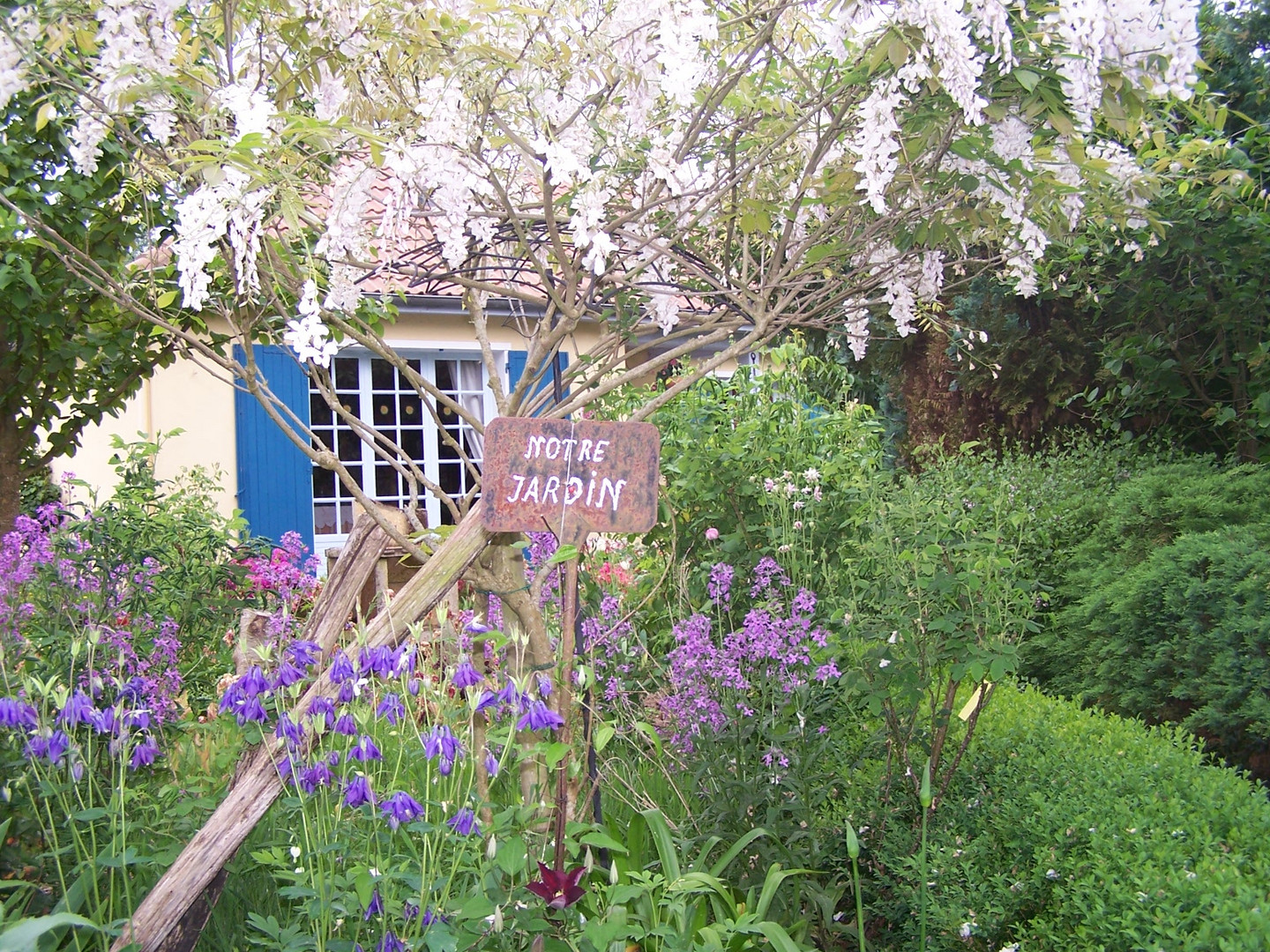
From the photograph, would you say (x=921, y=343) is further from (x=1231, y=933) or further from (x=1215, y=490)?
(x=1231, y=933)

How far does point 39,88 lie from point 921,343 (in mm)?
5764

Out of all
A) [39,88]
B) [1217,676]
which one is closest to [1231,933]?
[1217,676]

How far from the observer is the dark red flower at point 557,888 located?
5.32 ft

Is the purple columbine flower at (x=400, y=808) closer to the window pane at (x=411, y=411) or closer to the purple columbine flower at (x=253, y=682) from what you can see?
the purple columbine flower at (x=253, y=682)

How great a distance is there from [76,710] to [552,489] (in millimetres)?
967

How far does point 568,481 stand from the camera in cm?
207

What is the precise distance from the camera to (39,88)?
3.60 m

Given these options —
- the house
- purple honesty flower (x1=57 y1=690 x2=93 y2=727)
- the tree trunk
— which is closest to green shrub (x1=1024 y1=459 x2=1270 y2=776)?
purple honesty flower (x1=57 y1=690 x2=93 y2=727)

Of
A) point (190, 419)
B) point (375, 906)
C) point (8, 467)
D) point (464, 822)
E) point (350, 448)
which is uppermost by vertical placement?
point (190, 419)

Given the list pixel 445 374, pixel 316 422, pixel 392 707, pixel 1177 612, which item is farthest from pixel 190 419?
pixel 1177 612

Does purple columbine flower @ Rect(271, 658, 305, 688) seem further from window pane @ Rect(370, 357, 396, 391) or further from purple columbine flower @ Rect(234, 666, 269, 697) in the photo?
window pane @ Rect(370, 357, 396, 391)

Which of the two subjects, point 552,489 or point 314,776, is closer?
point 314,776

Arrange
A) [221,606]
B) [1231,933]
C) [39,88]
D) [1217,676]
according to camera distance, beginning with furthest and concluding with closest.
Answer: [221,606] → [39,88] → [1217,676] → [1231,933]

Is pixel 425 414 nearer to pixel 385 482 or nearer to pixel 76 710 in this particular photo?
pixel 385 482
